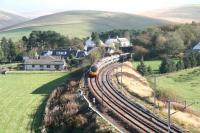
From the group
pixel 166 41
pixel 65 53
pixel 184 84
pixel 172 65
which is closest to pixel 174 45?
pixel 166 41

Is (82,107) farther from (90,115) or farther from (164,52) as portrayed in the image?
(164,52)

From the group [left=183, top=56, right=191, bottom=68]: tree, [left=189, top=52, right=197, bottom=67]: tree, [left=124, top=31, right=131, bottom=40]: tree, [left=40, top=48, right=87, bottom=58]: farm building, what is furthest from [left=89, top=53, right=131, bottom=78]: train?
[left=124, top=31, right=131, bottom=40]: tree

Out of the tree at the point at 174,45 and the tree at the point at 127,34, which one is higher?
the tree at the point at 174,45

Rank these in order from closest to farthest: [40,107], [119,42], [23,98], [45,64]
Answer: [40,107] < [23,98] < [45,64] < [119,42]

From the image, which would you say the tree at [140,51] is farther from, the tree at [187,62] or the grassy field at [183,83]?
the grassy field at [183,83]

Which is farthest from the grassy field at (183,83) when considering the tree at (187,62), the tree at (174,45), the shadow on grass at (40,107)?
the tree at (174,45)

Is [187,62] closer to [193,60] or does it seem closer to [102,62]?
[193,60]

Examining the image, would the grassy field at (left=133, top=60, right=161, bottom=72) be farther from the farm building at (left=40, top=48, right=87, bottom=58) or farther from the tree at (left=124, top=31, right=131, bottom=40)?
the tree at (left=124, top=31, right=131, bottom=40)
